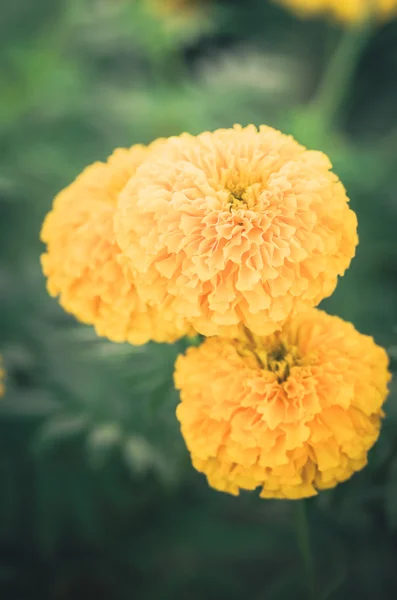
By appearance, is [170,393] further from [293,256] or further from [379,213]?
[379,213]

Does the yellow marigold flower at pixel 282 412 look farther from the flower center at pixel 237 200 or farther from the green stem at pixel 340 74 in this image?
the green stem at pixel 340 74

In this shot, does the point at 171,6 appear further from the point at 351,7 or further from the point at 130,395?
the point at 130,395

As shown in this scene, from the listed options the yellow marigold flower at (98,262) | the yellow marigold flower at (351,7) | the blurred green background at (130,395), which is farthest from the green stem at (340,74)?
the yellow marigold flower at (98,262)

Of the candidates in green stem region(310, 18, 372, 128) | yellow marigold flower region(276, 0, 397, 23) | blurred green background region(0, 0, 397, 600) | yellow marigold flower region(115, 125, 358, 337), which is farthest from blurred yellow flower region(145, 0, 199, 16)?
yellow marigold flower region(115, 125, 358, 337)

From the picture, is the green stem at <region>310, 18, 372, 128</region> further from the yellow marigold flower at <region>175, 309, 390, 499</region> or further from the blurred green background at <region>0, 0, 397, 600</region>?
the yellow marigold flower at <region>175, 309, 390, 499</region>

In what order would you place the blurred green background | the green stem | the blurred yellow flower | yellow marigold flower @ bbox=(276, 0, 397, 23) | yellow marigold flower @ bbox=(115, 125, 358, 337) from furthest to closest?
the blurred yellow flower < the green stem < yellow marigold flower @ bbox=(276, 0, 397, 23) < the blurred green background < yellow marigold flower @ bbox=(115, 125, 358, 337)
